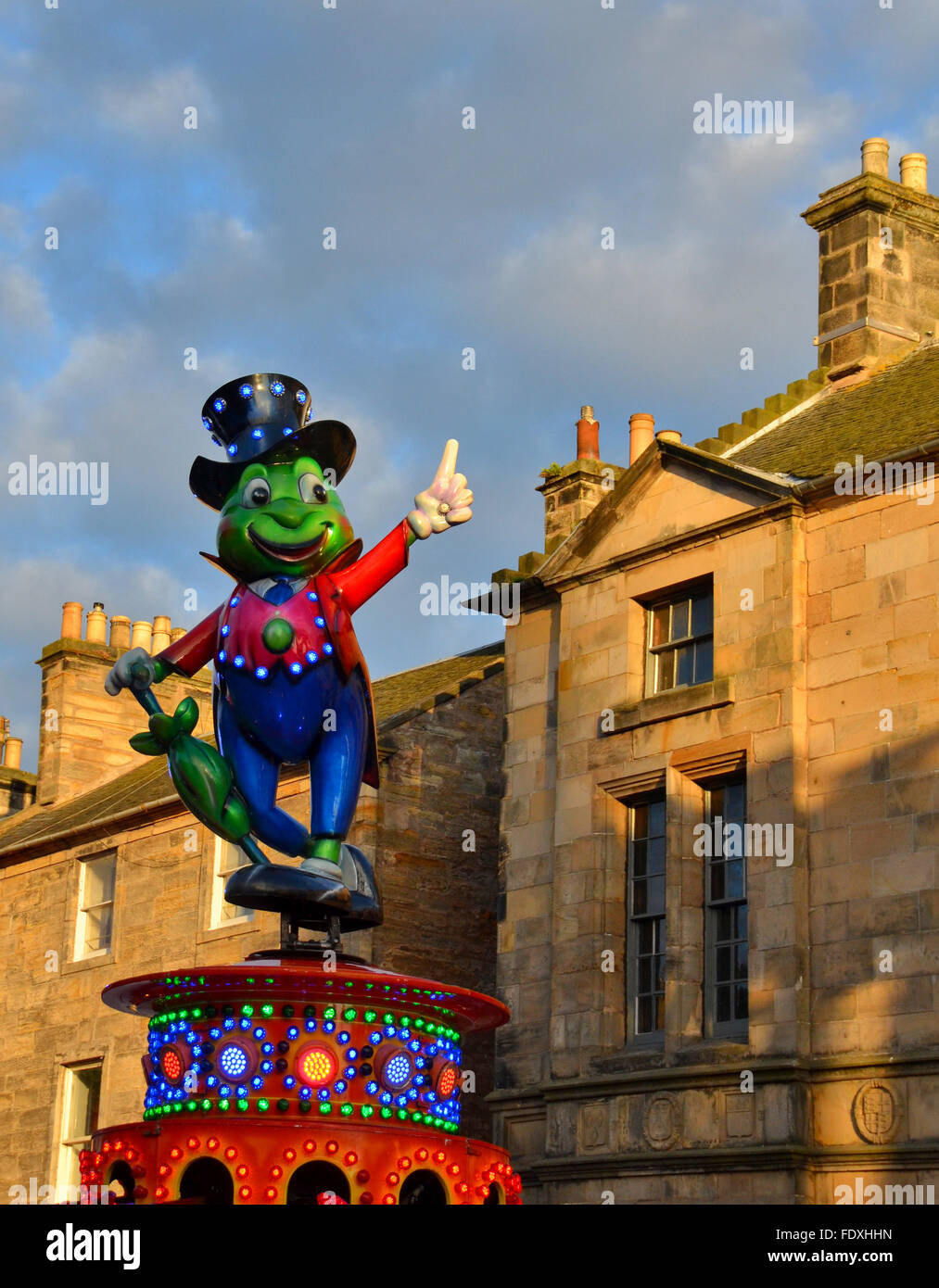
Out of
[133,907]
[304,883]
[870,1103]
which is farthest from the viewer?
[133,907]

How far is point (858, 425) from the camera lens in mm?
21703

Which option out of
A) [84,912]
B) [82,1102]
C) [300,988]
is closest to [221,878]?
[84,912]

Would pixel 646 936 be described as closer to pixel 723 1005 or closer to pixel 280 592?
pixel 723 1005

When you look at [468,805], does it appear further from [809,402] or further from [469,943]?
[809,402]

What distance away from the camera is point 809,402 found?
2464 centimetres

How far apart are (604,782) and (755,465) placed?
14.1ft

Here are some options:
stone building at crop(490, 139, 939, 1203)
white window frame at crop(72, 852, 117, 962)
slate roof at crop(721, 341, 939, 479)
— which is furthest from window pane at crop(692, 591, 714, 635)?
white window frame at crop(72, 852, 117, 962)

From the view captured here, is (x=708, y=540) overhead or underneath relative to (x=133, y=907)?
overhead

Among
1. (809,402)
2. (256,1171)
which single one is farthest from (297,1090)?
(809,402)

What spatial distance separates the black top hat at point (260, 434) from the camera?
14688 millimetres

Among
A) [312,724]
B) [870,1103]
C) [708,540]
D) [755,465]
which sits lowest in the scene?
[870,1103]

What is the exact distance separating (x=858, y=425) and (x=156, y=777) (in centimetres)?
1323

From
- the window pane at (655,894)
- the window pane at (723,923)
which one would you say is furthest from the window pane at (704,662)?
the window pane at (723,923)

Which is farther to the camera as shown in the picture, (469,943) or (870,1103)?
(469,943)
